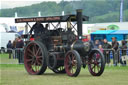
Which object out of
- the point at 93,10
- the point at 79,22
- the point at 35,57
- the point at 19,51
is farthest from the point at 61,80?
the point at 93,10

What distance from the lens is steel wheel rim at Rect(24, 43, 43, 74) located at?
1512cm

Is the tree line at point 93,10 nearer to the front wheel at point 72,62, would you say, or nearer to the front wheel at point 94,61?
the front wheel at point 94,61

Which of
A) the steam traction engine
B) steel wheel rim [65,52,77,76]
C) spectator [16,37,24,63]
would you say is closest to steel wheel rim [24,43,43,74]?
the steam traction engine

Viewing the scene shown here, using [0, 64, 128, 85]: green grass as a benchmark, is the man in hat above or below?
above

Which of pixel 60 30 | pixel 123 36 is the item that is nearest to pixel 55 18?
pixel 60 30

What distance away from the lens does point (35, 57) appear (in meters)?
15.3

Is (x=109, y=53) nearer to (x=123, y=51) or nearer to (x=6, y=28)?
(x=123, y=51)

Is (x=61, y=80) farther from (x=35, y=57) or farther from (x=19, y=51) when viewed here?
(x=19, y=51)

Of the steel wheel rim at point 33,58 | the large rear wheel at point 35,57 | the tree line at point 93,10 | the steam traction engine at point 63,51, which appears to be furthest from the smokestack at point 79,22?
the tree line at point 93,10

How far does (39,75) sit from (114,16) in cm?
10129

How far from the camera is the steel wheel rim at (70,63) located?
14.0 meters

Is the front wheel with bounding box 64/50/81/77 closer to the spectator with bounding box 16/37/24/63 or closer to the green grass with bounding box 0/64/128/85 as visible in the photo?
the green grass with bounding box 0/64/128/85

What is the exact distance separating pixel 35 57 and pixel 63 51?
42.9 inches

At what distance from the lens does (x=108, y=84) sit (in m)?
11.4
